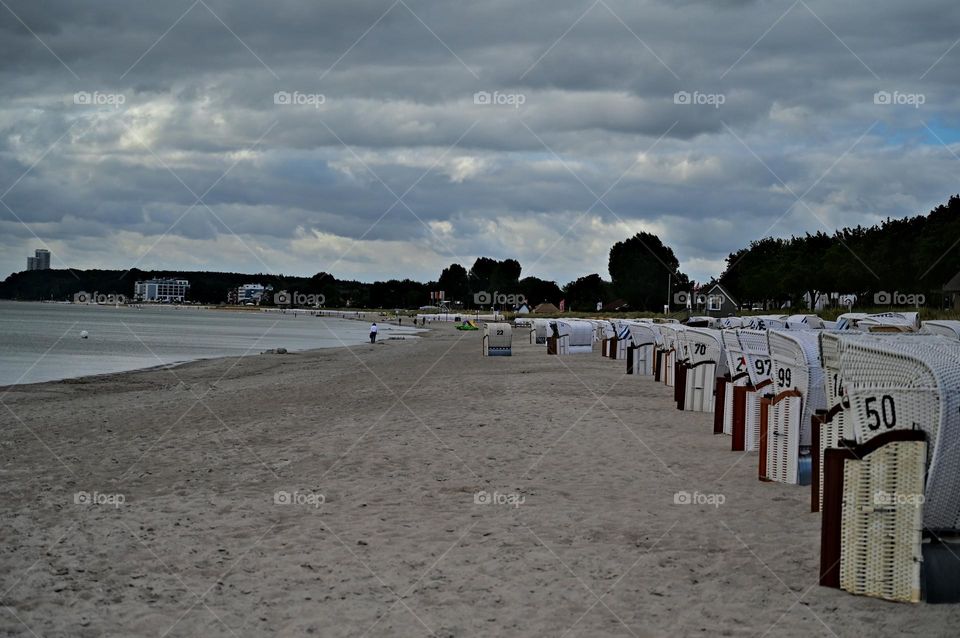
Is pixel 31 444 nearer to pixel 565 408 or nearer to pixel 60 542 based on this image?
pixel 60 542

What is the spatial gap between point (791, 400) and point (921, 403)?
11.3 ft

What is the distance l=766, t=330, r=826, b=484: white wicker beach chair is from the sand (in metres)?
0.32

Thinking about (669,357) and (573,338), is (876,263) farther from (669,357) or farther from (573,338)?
(669,357)

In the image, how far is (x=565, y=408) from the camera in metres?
17.4

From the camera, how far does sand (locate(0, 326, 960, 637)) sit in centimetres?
579

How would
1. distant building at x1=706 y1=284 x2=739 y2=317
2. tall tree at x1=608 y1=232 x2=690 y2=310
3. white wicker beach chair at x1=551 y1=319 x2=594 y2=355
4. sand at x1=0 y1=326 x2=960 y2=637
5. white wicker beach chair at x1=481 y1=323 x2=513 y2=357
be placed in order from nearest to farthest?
1. sand at x1=0 y1=326 x2=960 y2=637
2. white wicker beach chair at x1=481 y1=323 x2=513 y2=357
3. white wicker beach chair at x1=551 y1=319 x2=594 y2=355
4. distant building at x1=706 y1=284 x2=739 y2=317
5. tall tree at x1=608 y1=232 x2=690 y2=310

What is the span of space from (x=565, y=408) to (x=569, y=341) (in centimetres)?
2395

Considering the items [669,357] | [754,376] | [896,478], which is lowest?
[669,357]

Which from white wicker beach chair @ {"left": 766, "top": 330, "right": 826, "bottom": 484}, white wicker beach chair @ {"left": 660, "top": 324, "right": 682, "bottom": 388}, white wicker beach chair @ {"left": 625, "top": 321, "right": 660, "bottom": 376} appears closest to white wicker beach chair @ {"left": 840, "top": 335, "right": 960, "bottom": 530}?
white wicker beach chair @ {"left": 766, "top": 330, "right": 826, "bottom": 484}

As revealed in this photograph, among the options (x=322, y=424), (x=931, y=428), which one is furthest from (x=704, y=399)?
(x=931, y=428)

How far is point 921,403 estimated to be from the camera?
18.4 feet

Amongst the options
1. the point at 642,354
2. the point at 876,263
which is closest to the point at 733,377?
the point at 642,354

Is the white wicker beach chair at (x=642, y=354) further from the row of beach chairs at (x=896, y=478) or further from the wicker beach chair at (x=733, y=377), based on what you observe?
the row of beach chairs at (x=896, y=478)

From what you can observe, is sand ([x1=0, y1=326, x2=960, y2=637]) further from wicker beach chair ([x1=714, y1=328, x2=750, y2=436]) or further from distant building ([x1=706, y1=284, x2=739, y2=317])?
distant building ([x1=706, y1=284, x2=739, y2=317])
